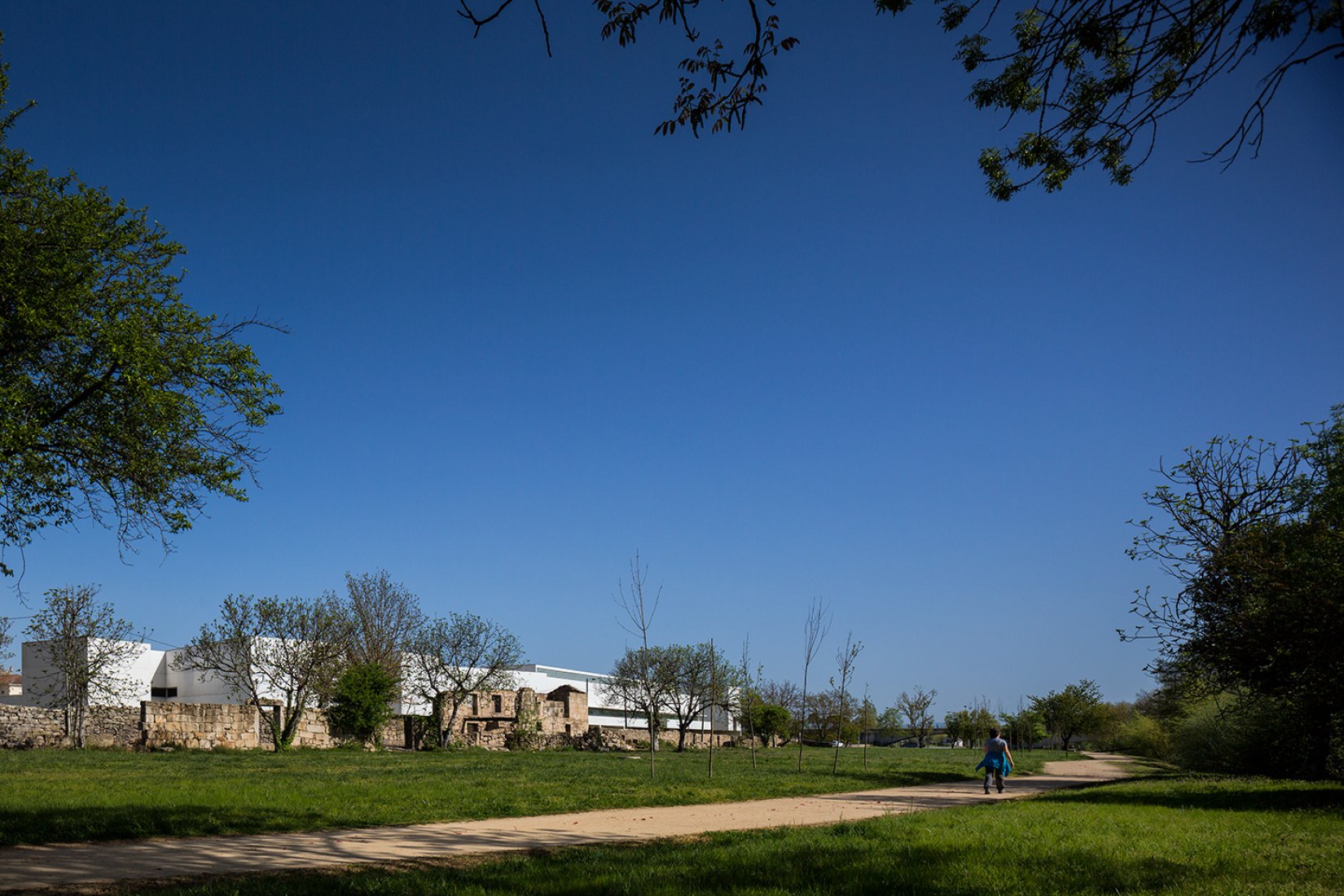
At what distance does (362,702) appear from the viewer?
118ft

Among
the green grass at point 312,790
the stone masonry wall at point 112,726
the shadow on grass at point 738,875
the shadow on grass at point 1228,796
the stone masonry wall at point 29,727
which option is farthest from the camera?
the stone masonry wall at point 112,726

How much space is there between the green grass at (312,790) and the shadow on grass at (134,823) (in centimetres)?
2

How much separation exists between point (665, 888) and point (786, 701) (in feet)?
277

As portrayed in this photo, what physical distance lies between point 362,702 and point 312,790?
2303cm

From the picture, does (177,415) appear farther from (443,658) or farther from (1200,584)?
(443,658)

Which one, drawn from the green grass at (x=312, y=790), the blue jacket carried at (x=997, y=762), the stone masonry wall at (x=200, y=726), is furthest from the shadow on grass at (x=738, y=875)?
the stone masonry wall at (x=200, y=726)

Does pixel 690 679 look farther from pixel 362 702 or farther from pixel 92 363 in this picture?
pixel 92 363

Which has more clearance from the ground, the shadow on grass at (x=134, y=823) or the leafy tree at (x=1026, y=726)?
the shadow on grass at (x=134, y=823)

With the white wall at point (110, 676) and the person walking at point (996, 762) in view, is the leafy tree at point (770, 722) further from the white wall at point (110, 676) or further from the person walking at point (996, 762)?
the person walking at point (996, 762)

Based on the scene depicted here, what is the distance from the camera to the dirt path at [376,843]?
781 cm

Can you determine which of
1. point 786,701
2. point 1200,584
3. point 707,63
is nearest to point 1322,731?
point 1200,584

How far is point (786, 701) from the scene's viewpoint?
87.2m

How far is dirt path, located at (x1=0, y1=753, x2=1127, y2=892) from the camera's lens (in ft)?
25.6

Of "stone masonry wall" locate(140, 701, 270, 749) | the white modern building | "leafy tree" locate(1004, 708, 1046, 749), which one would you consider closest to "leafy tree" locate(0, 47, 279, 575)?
"stone masonry wall" locate(140, 701, 270, 749)
